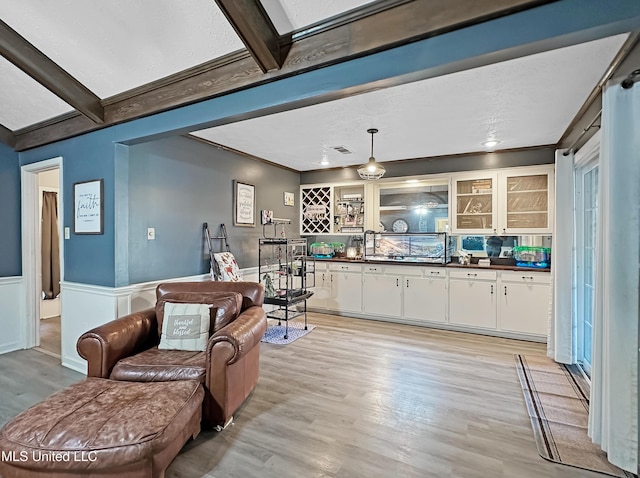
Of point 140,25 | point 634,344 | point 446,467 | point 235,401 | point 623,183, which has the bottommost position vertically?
point 446,467

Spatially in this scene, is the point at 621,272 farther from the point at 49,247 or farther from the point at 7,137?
the point at 49,247

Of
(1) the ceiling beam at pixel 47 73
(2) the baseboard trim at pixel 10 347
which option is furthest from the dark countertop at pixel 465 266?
(2) the baseboard trim at pixel 10 347

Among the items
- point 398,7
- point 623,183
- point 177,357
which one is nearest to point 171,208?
point 177,357

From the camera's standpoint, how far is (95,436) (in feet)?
4.98

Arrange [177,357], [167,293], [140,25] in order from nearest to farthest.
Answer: [140,25] < [177,357] < [167,293]

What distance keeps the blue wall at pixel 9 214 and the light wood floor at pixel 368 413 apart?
1.02m

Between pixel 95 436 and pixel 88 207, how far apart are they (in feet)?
7.98

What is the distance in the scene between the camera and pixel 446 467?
1896 millimetres

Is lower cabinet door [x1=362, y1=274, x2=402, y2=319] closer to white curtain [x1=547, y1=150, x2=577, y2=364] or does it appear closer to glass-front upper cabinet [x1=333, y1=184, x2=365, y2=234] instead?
glass-front upper cabinet [x1=333, y1=184, x2=365, y2=234]

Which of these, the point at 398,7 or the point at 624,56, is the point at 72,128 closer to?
the point at 398,7

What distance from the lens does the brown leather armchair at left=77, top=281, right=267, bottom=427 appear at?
2.16m

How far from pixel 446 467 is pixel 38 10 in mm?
3803

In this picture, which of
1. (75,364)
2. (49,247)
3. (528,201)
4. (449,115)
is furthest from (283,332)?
(49,247)

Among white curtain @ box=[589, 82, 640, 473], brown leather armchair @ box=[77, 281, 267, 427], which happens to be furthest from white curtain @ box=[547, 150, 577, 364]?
brown leather armchair @ box=[77, 281, 267, 427]
